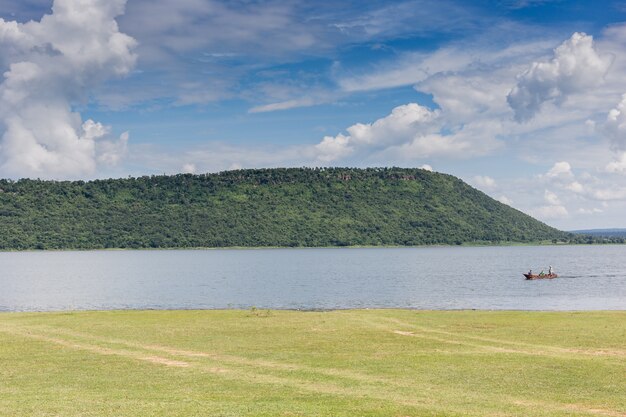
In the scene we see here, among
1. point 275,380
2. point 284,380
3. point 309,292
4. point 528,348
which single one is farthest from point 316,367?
point 309,292

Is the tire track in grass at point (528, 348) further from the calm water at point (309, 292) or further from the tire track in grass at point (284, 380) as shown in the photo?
the calm water at point (309, 292)

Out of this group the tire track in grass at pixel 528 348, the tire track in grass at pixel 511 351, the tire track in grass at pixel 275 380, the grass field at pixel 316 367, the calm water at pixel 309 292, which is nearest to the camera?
the tire track in grass at pixel 511 351

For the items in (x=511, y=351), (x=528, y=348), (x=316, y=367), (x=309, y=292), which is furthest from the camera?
(x=309, y=292)

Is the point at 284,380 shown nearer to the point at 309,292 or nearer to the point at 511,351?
the point at 511,351

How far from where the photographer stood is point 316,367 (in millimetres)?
34250

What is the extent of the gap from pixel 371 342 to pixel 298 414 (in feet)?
62.4

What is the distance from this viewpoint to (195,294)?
102 m

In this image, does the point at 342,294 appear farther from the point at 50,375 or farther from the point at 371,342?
the point at 50,375

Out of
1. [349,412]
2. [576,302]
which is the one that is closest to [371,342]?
[349,412]

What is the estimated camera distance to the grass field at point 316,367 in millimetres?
25766

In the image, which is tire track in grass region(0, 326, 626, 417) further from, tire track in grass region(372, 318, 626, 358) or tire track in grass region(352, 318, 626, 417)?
tire track in grass region(372, 318, 626, 358)

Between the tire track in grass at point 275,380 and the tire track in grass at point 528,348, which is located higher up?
the tire track in grass at point 528,348

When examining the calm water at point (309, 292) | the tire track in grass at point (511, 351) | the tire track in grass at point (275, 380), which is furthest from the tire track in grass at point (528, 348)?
the calm water at point (309, 292)

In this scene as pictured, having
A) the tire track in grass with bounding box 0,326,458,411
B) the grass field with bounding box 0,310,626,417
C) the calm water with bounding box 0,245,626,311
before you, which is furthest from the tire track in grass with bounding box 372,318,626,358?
the calm water with bounding box 0,245,626,311
